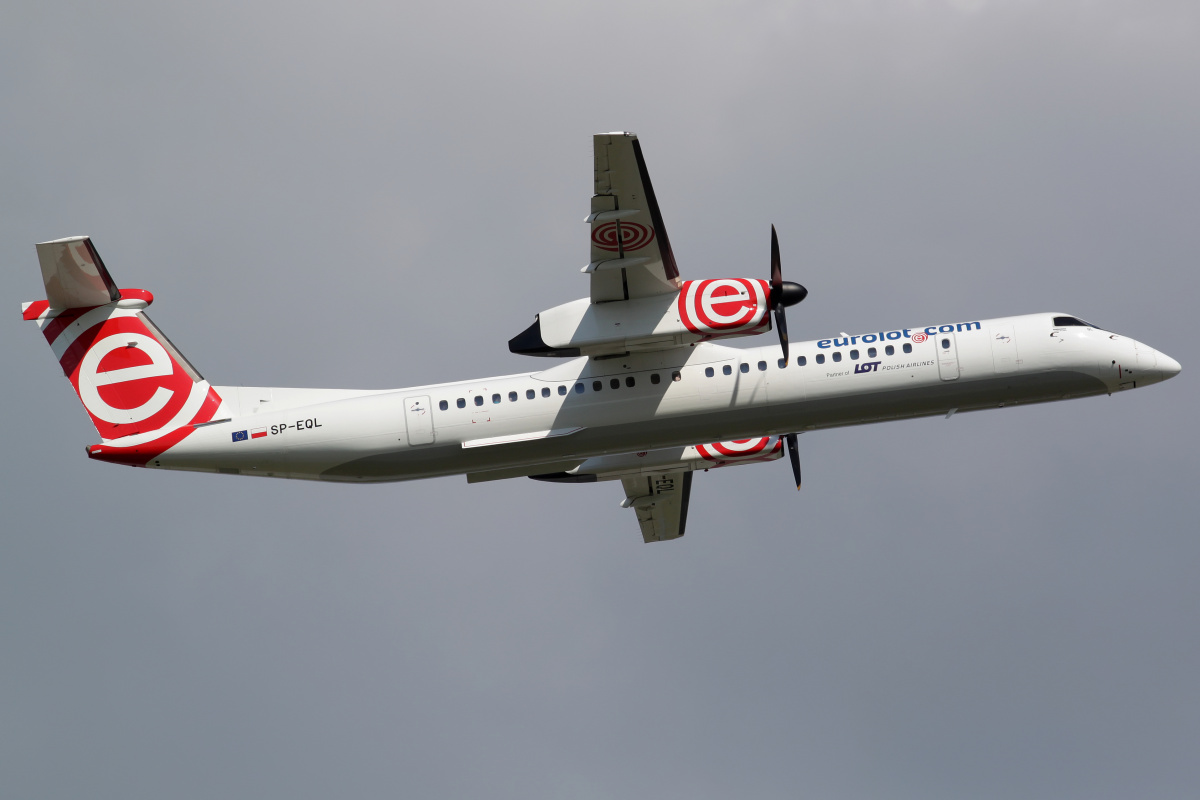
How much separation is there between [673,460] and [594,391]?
14.3 ft

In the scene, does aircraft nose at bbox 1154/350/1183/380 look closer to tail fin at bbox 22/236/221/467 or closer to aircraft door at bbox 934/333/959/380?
aircraft door at bbox 934/333/959/380

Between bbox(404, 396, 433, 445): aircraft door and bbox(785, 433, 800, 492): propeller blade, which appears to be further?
bbox(785, 433, 800, 492): propeller blade

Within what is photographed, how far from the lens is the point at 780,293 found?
2559 centimetres

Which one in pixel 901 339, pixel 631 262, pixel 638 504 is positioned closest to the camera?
pixel 631 262

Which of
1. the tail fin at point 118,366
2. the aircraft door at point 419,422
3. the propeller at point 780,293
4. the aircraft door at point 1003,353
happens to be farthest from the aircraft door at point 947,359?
the tail fin at point 118,366

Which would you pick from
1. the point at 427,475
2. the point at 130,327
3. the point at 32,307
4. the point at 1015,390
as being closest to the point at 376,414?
the point at 427,475

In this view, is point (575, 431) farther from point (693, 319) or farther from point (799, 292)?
point (799, 292)

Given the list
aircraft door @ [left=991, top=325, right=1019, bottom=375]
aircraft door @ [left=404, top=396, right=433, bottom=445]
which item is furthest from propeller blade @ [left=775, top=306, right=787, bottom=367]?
aircraft door @ [left=404, top=396, right=433, bottom=445]

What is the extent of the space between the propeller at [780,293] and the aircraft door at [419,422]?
7.31 m

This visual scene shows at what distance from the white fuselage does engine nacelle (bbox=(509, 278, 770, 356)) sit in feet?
3.67

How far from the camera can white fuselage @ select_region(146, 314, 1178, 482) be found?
86.5 ft

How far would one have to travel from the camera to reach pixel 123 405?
27.0 metres

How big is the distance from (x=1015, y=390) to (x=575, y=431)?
9232mm

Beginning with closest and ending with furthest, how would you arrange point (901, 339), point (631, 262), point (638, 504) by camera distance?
1. point (631, 262)
2. point (901, 339)
3. point (638, 504)
